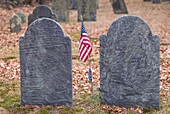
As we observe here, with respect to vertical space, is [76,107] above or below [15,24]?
below

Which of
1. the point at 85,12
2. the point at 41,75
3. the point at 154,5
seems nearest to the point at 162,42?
the point at 85,12

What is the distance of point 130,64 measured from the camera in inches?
265

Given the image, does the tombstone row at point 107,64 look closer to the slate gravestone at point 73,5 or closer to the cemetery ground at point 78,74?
the cemetery ground at point 78,74

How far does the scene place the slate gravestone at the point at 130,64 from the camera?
6613 mm

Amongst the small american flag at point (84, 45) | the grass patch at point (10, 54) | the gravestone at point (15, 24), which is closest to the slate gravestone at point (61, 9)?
the gravestone at point (15, 24)

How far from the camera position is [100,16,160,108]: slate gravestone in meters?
6.61

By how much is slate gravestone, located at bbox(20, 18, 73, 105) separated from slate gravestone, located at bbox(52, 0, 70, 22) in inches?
429

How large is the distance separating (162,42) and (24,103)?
273 inches

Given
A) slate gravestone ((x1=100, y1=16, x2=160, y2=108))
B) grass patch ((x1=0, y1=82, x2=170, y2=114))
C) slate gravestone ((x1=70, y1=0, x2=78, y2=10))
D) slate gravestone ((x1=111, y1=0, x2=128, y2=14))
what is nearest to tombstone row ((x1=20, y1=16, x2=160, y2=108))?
slate gravestone ((x1=100, y1=16, x2=160, y2=108))

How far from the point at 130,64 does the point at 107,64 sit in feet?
1.27

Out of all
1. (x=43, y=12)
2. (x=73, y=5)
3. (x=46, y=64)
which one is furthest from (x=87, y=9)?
(x=46, y=64)

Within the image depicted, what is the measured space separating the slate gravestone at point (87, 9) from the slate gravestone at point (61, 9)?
0.57 m

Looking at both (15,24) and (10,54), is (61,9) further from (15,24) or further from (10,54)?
(10,54)

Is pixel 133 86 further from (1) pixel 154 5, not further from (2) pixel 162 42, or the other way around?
(1) pixel 154 5
